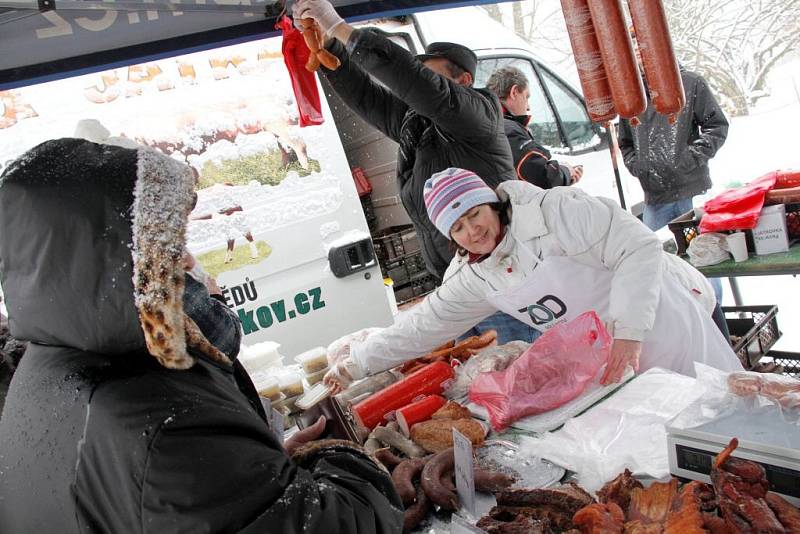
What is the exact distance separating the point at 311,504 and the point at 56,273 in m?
0.64

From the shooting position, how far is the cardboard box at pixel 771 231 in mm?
3236

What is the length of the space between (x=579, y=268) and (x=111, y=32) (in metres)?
2.13

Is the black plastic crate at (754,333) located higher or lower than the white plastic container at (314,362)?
lower

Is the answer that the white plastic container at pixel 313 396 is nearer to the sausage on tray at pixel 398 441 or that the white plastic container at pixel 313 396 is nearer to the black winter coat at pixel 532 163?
the sausage on tray at pixel 398 441

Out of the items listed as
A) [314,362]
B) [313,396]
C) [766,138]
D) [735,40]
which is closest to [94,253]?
[313,396]

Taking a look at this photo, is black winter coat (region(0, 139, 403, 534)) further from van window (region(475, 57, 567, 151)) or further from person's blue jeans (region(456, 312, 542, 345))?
van window (region(475, 57, 567, 151))

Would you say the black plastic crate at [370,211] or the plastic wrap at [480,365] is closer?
the plastic wrap at [480,365]

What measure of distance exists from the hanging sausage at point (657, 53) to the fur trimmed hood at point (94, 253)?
1588 millimetres

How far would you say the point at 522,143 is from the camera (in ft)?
13.5

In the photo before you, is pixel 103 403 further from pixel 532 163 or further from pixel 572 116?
pixel 572 116

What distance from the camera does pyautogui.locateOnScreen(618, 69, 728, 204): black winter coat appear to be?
453 cm

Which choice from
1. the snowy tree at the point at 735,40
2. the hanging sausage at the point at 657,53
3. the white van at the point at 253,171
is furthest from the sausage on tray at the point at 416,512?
the snowy tree at the point at 735,40

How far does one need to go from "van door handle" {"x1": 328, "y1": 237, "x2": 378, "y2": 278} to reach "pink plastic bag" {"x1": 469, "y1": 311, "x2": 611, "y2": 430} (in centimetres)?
191

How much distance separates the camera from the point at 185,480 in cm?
101
